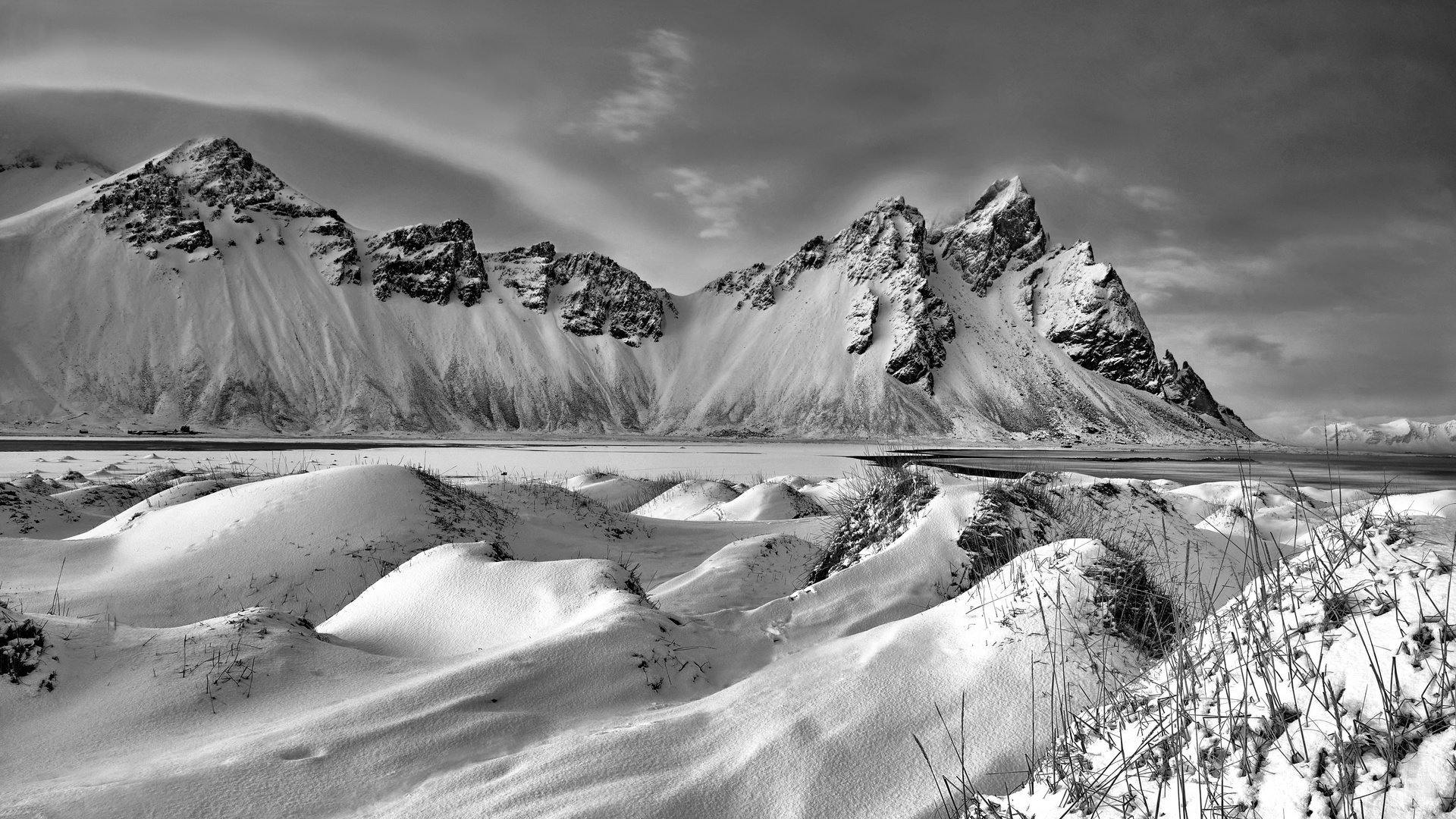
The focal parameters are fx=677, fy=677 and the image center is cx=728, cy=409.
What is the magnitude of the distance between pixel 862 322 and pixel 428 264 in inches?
3014

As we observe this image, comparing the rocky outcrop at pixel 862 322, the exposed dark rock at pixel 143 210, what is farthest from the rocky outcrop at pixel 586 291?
the exposed dark rock at pixel 143 210

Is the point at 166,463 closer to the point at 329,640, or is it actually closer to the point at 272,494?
the point at 272,494

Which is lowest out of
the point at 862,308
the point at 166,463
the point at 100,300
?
the point at 166,463

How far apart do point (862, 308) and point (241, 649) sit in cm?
12842

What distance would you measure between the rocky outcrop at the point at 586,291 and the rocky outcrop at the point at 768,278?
56.7 feet

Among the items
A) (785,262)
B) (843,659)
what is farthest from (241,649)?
(785,262)

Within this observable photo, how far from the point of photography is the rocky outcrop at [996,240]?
490 feet

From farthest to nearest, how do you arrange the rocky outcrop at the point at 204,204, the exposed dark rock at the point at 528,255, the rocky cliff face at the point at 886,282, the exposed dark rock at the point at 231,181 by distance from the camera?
the exposed dark rock at the point at 528,255
the rocky cliff face at the point at 886,282
the exposed dark rock at the point at 231,181
the rocky outcrop at the point at 204,204

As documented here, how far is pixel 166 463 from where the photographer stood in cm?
2517

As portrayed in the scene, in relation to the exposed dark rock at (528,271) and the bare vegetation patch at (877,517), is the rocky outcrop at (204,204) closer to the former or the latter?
the exposed dark rock at (528,271)

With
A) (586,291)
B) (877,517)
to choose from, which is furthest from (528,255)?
(877,517)

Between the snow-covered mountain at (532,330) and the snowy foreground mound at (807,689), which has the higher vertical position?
the snow-covered mountain at (532,330)

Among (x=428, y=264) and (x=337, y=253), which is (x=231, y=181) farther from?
(x=428, y=264)

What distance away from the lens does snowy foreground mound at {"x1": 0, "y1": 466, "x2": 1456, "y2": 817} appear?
1.87m
